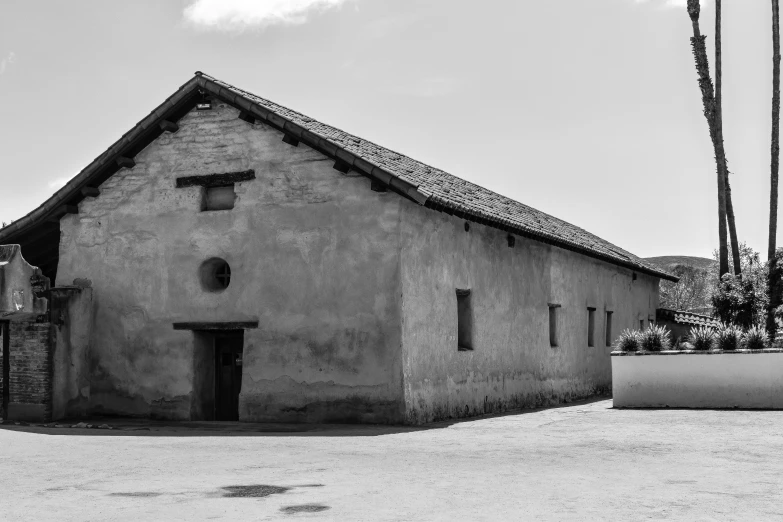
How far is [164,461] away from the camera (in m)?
10.1

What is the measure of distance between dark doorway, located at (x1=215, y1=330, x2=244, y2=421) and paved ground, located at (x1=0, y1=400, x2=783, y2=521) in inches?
90.3

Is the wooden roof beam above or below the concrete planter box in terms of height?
above

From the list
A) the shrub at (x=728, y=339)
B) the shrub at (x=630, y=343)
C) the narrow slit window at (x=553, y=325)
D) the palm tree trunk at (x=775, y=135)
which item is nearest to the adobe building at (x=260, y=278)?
the shrub at (x=630, y=343)

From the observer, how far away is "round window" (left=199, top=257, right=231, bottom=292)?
1673cm

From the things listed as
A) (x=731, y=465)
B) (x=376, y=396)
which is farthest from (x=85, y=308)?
(x=731, y=465)

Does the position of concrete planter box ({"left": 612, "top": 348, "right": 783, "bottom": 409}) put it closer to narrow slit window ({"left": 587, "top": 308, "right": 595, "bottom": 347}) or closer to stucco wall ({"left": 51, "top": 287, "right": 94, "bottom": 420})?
narrow slit window ({"left": 587, "top": 308, "right": 595, "bottom": 347})

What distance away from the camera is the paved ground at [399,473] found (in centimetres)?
693

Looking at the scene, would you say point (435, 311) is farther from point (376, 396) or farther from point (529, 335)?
point (529, 335)

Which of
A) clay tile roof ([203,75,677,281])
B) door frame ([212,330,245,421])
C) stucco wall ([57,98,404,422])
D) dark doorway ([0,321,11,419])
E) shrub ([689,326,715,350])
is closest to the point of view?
stucco wall ([57,98,404,422])

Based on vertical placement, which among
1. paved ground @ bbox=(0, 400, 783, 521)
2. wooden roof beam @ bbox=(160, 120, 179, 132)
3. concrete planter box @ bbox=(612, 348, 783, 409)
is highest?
wooden roof beam @ bbox=(160, 120, 179, 132)

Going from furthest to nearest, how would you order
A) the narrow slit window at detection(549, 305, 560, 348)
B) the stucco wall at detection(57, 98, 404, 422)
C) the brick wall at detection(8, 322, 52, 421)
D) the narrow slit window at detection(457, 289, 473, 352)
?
the narrow slit window at detection(549, 305, 560, 348)
the narrow slit window at detection(457, 289, 473, 352)
the brick wall at detection(8, 322, 52, 421)
the stucco wall at detection(57, 98, 404, 422)

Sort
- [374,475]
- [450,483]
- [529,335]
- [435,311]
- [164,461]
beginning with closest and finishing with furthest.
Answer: [450,483] < [374,475] < [164,461] < [435,311] < [529,335]

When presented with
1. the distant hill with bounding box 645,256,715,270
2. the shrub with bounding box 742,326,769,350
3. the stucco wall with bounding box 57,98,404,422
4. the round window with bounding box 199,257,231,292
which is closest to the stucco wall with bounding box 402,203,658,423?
the stucco wall with bounding box 57,98,404,422

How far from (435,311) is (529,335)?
4847 mm
